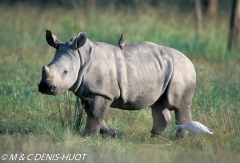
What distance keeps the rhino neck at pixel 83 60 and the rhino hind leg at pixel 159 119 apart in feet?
3.97

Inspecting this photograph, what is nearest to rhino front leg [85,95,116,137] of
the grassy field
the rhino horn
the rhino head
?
the grassy field

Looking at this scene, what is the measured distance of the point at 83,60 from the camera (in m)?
7.32

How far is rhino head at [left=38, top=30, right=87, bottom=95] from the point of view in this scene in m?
6.94

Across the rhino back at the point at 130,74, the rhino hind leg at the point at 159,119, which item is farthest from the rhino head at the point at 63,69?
the rhino hind leg at the point at 159,119

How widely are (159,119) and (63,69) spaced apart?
1.62 meters

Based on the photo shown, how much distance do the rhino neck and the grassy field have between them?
52cm

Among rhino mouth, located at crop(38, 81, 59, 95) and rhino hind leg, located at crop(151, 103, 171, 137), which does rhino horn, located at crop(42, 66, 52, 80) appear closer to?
rhino mouth, located at crop(38, 81, 59, 95)

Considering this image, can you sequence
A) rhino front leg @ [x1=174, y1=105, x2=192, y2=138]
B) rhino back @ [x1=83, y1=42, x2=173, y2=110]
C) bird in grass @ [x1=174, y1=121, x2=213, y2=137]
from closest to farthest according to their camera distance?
rhino back @ [x1=83, y1=42, x2=173, y2=110]
bird in grass @ [x1=174, y1=121, x2=213, y2=137]
rhino front leg @ [x1=174, y1=105, x2=192, y2=138]

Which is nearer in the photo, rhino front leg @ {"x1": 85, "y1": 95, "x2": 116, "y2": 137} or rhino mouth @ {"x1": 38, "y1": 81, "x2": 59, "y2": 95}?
rhino mouth @ {"x1": 38, "y1": 81, "x2": 59, "y2": 95}

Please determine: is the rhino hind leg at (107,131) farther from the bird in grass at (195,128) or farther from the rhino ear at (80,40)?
the rhino ear at (80,40)

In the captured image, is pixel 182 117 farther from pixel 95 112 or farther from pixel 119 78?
pixel 95 112

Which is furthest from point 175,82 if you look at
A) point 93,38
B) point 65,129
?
point 93,38

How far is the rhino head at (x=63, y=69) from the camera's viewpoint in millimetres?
6941

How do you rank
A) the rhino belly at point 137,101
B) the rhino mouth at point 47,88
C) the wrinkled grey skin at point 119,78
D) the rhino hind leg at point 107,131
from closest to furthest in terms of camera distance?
1. the rhino mouth at point 47,88
2. the wrinkled grey skin at point 119,78
3. the rhino belly at point 137,101
4. the rhino hind leg at point 107,131
